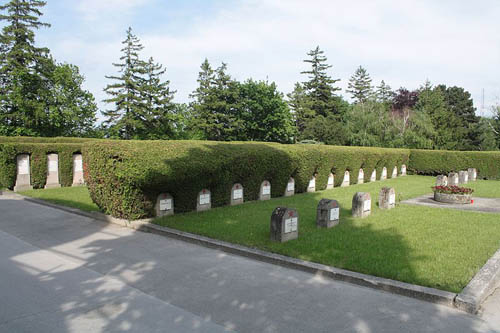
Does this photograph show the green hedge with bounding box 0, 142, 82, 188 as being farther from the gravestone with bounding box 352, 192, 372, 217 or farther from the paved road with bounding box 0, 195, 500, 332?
the gravestone with bounding box 352, 192, 372, 217

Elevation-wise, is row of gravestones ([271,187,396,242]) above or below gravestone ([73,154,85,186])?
below

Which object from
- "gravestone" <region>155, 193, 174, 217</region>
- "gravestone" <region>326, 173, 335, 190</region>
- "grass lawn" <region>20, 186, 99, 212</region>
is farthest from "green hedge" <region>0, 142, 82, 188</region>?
"gravestone" <region>326, 173, 335, 190</region>

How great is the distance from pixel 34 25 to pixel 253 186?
36.5 meters

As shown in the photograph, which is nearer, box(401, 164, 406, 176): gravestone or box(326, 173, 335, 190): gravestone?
box(326, 173, 335, 190): gravestone

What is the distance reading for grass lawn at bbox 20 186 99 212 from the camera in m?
11.6

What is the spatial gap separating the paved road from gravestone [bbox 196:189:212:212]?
11.5 feet

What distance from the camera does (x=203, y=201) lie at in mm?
10938

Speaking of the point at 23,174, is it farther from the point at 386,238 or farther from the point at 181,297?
the point at 386,238

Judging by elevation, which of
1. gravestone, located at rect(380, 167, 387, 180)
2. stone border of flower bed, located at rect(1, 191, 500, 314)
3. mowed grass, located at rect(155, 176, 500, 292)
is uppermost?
gravestone, located at rect(380, 167, 387, 180)

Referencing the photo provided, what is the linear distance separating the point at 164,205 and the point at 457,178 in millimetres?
17324

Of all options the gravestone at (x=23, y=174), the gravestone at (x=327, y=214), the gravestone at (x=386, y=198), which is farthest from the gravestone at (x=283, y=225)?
the gravestone at (x=23, y=174)

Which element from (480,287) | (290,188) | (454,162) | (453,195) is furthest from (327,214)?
(454,162)

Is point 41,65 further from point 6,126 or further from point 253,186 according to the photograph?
point 253,186

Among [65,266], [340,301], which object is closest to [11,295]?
[65,266]
